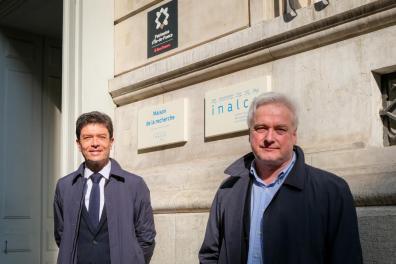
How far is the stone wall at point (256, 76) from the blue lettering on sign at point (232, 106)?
17 centimetres

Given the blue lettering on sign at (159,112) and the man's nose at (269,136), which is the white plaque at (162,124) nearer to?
the blue lettering on sign at (159,112)

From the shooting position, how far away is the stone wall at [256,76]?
133 inches

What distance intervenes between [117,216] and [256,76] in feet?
4.51

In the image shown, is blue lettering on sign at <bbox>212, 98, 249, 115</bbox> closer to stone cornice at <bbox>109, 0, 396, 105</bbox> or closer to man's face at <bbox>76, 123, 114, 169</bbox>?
stone cornice at <bbox>109, 0, 396, 105</bbox>

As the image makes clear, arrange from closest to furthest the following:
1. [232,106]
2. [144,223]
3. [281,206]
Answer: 1. [281,206]
2. [144,223]
3. [232,106]

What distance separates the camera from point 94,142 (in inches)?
157

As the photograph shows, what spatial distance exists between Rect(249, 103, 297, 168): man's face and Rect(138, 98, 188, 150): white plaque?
2.15 metres

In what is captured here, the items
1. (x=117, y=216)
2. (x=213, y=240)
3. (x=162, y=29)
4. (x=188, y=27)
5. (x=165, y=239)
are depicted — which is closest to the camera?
(x=213, y=240)

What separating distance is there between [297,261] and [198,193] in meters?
1.98

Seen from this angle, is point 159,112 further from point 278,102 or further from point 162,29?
point 278,102

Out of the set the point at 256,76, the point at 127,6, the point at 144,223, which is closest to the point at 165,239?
the point at 144,223

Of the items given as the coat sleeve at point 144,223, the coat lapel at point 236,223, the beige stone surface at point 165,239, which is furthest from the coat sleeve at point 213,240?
the beige stone surface at point 165,239

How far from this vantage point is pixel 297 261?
2588mm

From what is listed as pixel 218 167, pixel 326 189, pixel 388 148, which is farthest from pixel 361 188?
pixel 218 167
